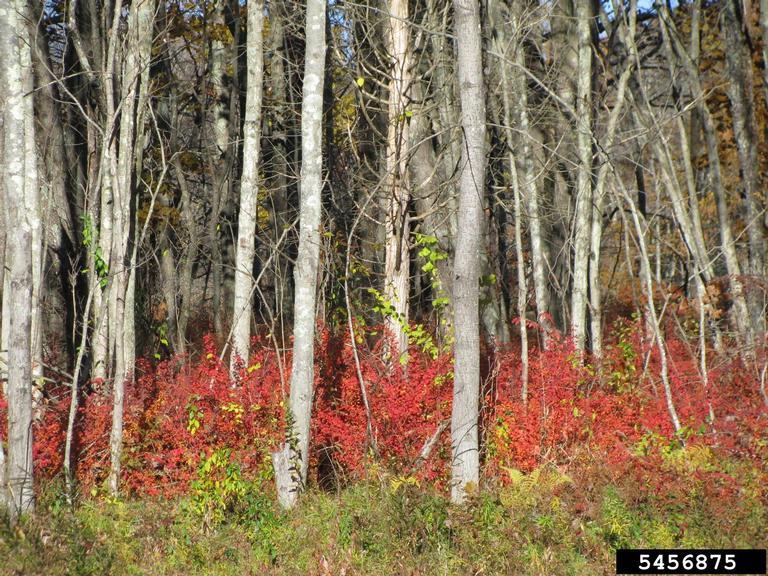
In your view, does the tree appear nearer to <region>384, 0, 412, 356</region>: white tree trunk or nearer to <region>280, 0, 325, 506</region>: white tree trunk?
<region>280, 0, 325, 506</region>: white tree trunk

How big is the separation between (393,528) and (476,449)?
4.98ft

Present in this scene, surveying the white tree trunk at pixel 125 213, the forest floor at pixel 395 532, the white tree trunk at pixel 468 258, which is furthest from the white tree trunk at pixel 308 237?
the white tree trunk at pixel 125 213

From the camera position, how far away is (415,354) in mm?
11219

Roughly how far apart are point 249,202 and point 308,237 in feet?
8.50

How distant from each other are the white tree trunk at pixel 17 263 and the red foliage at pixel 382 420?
1.20 meters

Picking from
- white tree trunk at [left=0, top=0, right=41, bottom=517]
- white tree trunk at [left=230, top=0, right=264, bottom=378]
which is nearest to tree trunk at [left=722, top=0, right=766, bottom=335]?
white tree trunk at [left=230, top=0, right=264, bottom=378]

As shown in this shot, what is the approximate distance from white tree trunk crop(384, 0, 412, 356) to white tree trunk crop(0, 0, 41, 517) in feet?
15.8

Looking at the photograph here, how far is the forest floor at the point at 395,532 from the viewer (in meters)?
7.43

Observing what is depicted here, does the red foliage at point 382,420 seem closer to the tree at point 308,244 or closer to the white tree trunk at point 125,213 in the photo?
the white tree trunk at point 125,213

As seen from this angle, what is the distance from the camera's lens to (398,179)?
38.2ft

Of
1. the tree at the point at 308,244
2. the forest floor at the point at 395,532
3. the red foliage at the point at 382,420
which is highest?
the tree at the point at 308,244

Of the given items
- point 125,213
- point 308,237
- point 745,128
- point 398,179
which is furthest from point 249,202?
point 745,128

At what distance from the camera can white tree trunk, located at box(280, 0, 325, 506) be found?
9367mm

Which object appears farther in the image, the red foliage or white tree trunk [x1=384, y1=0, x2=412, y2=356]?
white tree trunk [x1=384, y1=0, x2=412, y2=356]
